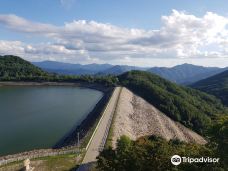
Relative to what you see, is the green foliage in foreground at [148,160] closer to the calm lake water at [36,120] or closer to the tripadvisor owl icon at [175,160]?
the tripadvisor owl icon at [175,160]

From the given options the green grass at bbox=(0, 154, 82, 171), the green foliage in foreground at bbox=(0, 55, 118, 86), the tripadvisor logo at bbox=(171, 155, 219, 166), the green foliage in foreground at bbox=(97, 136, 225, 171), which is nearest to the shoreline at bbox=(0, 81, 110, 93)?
the green foliage in foreground at bbox=(0, 55, 118, 86)

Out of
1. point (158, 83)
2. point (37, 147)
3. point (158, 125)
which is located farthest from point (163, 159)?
point (158, 83)

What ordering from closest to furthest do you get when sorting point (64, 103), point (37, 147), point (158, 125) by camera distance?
point (37, 147) < point (158, 125) < point (64, 103)

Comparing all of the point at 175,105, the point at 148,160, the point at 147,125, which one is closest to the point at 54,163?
the point at 148,160

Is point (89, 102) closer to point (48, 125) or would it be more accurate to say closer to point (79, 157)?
point (48, 125)

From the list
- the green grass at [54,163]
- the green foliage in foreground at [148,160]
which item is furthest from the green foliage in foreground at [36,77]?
the green foliage in foreground at [148,160]

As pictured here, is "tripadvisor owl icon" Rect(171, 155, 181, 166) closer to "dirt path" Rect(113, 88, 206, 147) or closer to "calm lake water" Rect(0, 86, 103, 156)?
"calm lake water" Rect(0, 86, 103, 156)
